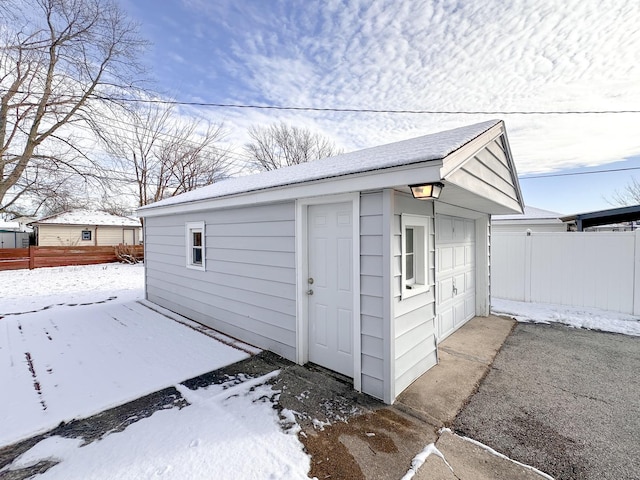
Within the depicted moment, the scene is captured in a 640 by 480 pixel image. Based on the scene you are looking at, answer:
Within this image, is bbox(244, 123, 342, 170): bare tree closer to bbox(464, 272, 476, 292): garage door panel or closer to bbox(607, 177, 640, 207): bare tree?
bbox(464, 272, 476, 292): garage door panel

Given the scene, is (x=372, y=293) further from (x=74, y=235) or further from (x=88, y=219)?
(x=88, y=219)

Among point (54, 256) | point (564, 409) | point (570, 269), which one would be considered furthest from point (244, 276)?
point (54, 256)

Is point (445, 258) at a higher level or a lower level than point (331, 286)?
higher

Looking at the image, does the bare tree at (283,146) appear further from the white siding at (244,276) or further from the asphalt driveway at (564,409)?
the asphalt driveway at (564,409)

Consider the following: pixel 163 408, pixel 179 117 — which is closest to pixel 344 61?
pixel 163 408

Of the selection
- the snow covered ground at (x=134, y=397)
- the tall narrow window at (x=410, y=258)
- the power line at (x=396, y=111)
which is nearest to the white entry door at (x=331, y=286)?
the tall narrow window at (x=410, y=258)

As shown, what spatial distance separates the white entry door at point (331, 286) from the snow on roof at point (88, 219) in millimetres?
22788

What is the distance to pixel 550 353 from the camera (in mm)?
4121

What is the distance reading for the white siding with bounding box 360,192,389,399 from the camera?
9.62ft

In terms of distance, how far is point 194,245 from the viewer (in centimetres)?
603

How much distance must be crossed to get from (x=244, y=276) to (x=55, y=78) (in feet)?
33.2

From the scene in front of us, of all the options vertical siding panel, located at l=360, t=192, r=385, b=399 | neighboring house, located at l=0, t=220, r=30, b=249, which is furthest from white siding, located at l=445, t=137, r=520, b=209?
neighboring house, located at l=0, t=220, r=30, b=249

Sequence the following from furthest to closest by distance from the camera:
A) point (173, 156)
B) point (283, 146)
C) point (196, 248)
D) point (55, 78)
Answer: point (283, 146)
point (173, 156)
point (55, 78)
point (196, 248)

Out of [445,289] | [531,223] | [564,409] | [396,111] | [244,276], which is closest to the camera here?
[564,409]
